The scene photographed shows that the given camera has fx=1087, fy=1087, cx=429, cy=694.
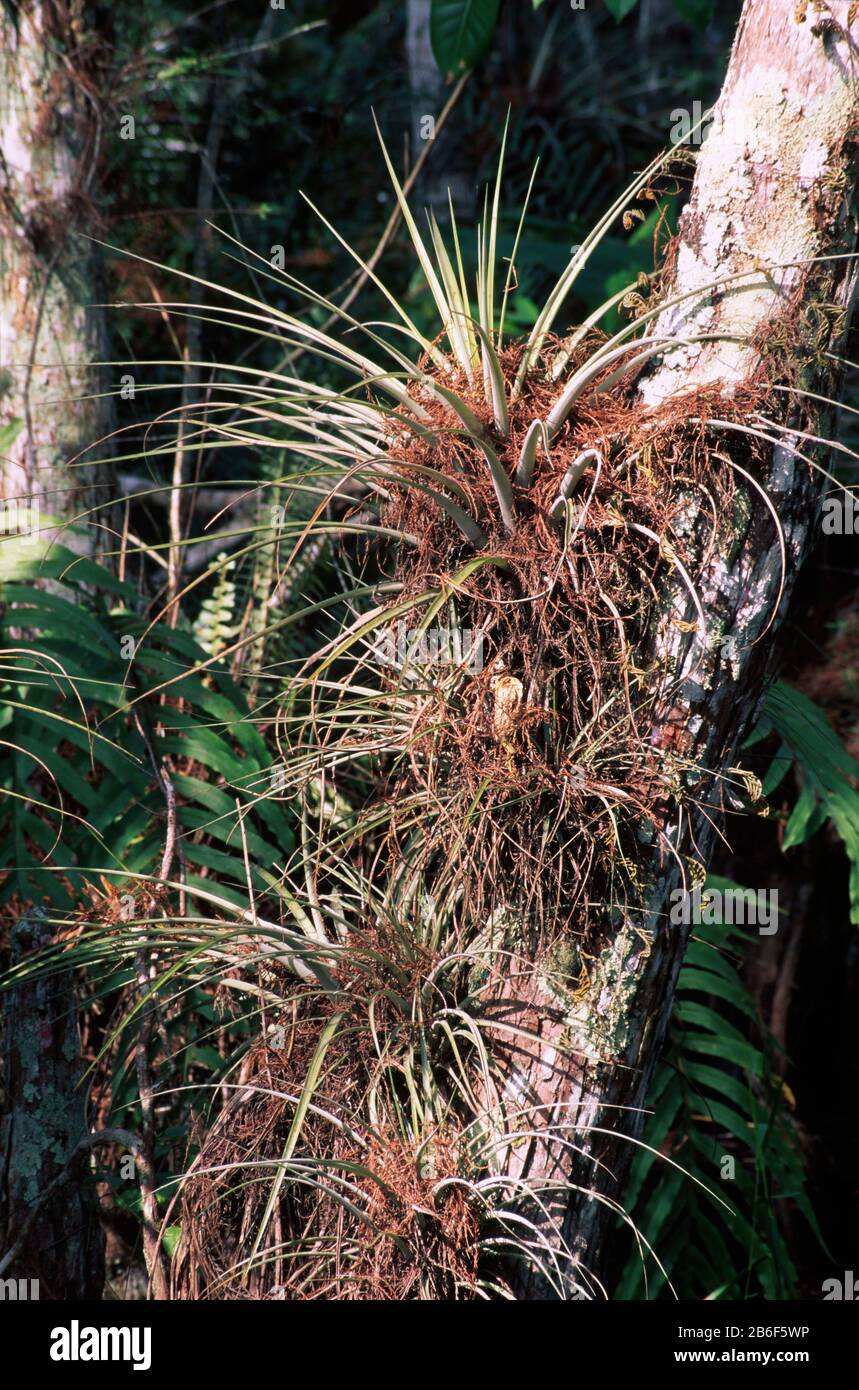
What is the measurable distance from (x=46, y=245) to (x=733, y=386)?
6.26 ft

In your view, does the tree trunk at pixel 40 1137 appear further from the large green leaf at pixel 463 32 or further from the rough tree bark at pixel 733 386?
the large green leaf at pixel 463 32

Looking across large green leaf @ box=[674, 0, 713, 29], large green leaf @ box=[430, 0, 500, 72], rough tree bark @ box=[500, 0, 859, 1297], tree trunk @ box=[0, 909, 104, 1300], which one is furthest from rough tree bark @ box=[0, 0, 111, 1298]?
rough tree bark @ box=[500, 0, 859, 1297]

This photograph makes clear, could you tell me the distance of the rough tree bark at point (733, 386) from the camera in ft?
3.81

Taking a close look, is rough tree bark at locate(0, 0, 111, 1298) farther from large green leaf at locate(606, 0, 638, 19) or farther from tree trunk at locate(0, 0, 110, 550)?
large green leaf at locate(606, 0, 638, 19)

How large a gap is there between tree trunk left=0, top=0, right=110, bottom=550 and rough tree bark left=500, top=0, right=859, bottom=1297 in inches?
64.7

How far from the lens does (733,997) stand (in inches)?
79.2

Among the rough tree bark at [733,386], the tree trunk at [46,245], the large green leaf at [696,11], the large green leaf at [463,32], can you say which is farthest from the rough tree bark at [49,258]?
the rough tree bark at [733,386]

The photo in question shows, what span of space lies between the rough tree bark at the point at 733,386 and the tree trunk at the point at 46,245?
164 cm

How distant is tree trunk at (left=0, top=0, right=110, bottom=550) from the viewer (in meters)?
2.45

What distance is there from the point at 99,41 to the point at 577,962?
7.96ft

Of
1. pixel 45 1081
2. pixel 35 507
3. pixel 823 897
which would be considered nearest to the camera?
pixel 45 1081

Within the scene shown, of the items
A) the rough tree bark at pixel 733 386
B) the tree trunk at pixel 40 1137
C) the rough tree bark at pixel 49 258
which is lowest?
the tree trunk at pixel 40 1137
